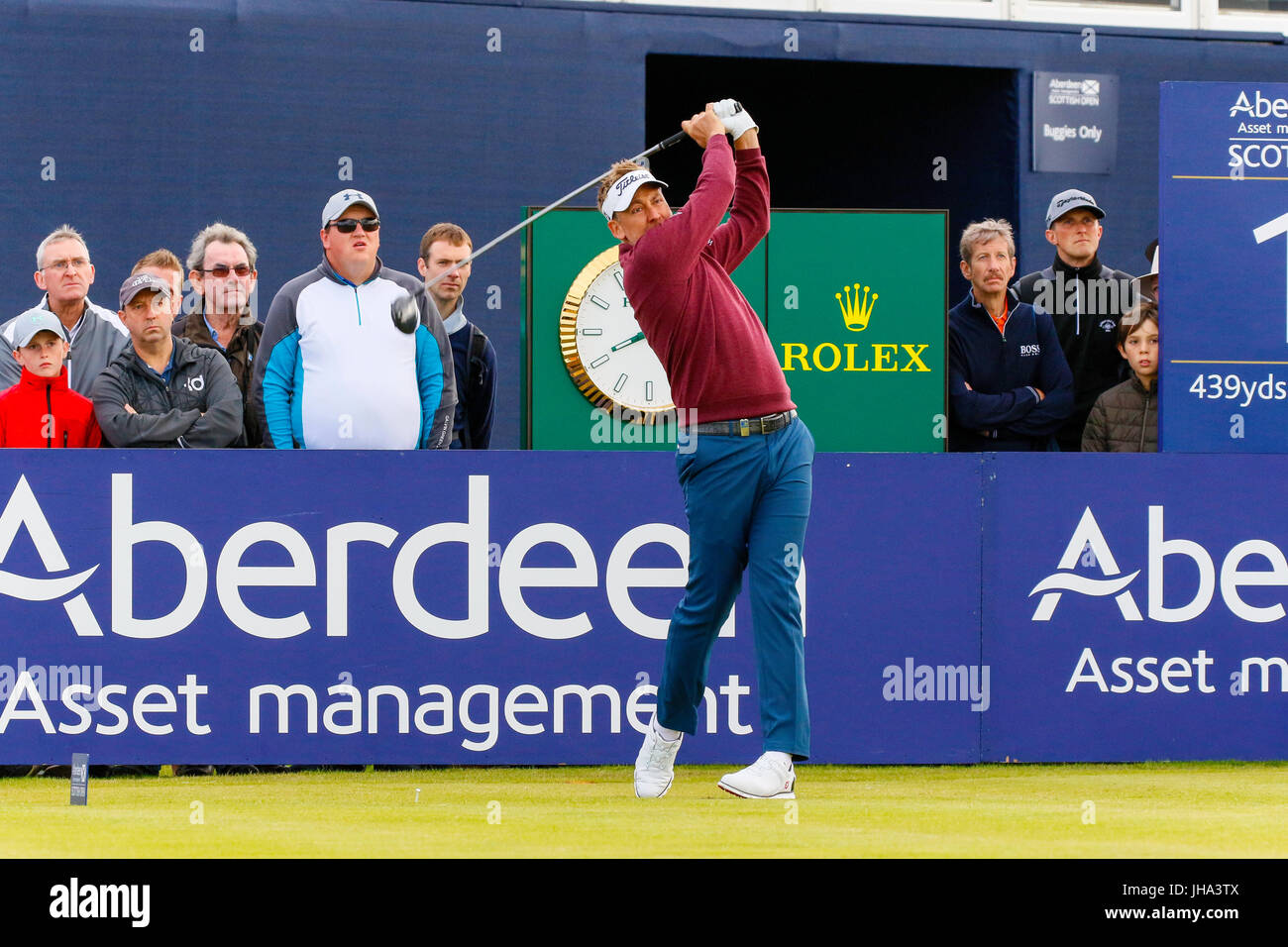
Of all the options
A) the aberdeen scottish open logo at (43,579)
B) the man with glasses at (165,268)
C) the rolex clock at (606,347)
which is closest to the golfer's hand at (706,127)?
the aberdeen scottish open logo at (43,579)

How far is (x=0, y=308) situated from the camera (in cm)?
1127

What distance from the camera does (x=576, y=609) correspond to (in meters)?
7.08

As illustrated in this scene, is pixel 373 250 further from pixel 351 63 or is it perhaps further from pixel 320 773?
pixel 351 63

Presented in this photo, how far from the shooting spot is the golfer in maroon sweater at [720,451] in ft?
18.9

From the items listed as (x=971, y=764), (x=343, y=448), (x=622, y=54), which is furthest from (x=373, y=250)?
(x=622, y=54)

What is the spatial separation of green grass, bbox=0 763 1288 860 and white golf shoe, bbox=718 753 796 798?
0.19 feet

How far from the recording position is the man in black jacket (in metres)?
7.33

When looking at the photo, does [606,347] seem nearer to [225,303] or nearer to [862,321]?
[862,321]

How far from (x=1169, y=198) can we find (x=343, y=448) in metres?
3.33

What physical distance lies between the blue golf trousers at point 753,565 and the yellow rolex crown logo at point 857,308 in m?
3.44

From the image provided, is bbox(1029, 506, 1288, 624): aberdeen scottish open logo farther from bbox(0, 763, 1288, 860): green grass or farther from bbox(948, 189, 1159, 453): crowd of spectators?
bbox(948, 189, 1159, 453): crowd of spectators

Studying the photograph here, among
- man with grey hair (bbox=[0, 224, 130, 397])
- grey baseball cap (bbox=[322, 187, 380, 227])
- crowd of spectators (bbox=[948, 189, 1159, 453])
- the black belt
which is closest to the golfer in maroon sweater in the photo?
the black belt
